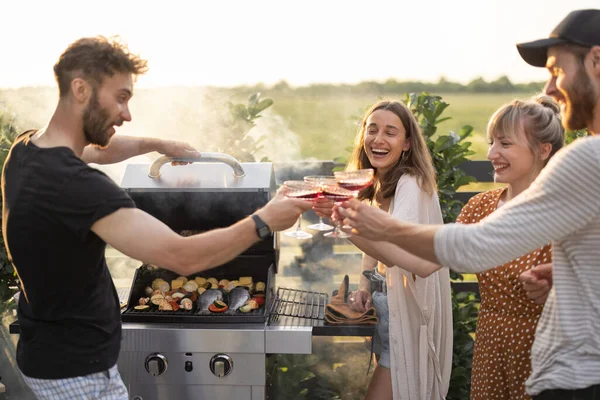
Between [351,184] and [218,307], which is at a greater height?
[351,184]

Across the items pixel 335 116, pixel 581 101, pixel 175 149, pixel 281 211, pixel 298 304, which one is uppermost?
pixel 581 101

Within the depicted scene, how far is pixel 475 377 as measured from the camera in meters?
2.76

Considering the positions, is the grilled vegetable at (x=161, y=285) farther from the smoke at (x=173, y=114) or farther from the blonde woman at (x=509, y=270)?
the smoke at (x=173, y=114)

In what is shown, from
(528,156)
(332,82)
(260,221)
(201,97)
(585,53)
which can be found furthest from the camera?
(332,82)

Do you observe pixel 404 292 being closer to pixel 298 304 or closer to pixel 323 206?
pixel 298 304

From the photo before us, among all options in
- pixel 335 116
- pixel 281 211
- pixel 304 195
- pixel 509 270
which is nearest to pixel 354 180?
pixel 304 195

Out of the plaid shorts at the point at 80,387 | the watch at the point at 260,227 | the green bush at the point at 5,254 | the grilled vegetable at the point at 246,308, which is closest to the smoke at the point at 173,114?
the green bush at the point at 5,254

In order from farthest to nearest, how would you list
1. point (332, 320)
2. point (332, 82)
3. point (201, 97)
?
1. point (332, 82)
2. point (201, 97)
3. point (332, 320)

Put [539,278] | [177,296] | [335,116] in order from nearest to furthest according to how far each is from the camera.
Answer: [539,278] < [177,296] < [335,116]

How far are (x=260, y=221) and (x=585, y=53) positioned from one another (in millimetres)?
1172

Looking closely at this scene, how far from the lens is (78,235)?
2061 millimetres

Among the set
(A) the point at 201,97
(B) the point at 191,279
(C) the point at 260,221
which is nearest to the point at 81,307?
(C) the point at 260,221

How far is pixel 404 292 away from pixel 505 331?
1.89ft

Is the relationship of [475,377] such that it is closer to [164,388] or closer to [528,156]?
[528,156]
